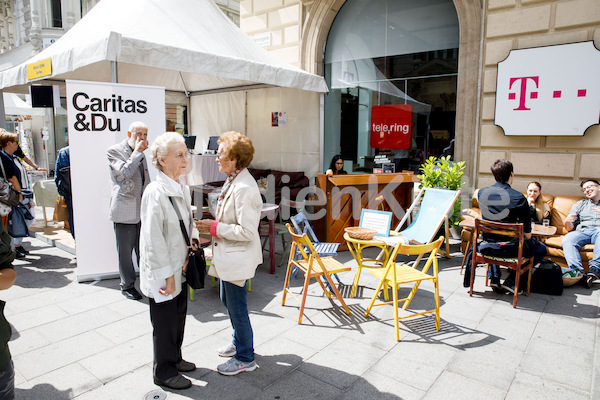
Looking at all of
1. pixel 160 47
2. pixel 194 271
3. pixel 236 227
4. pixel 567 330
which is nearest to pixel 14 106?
pixel 160 47

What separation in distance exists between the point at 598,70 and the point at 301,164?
18.0ft

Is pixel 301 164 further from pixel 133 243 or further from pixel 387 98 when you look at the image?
pixel 133 243

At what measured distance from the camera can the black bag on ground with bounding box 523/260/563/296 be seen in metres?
4.57

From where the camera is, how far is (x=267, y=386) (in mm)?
2814

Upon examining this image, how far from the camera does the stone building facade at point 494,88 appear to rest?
19.6 ft

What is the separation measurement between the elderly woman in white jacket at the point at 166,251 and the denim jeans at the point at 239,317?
0.30m

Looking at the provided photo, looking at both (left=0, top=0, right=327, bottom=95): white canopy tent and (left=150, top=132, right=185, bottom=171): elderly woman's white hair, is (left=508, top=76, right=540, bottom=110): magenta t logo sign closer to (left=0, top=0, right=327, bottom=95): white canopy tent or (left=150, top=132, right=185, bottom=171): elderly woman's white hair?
(left=0, top=0, right=327, bottom=95): white canopy tent

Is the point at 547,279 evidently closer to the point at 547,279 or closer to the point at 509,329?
the point at 547,279

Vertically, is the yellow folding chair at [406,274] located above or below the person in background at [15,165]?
below

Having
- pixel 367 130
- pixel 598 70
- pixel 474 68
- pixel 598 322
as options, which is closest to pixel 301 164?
pixel 367 130

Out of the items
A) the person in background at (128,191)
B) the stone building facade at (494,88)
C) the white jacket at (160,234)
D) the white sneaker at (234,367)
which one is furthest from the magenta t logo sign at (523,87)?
the white jacket at (160,234)

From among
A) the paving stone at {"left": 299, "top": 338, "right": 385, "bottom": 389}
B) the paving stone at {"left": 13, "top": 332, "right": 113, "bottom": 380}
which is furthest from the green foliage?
the paving stone at {"left": 13, "top": 332, "right": 113, "bottom": 380}

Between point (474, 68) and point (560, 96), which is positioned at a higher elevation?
point (474, 68)

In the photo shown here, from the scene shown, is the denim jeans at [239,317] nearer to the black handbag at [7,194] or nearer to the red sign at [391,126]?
the black handbag at [7,194]
